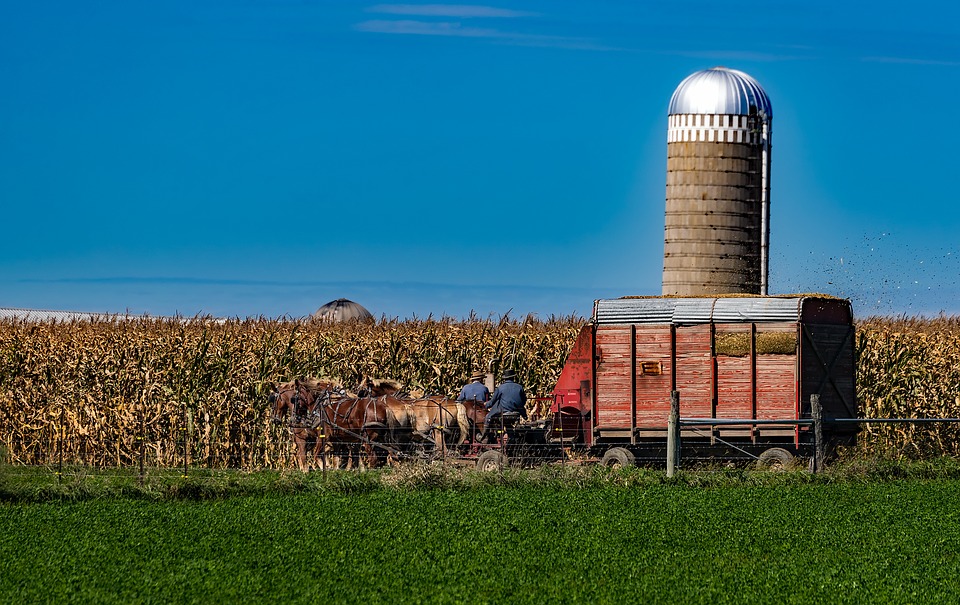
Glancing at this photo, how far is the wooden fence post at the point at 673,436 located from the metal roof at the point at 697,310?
5.56 feet

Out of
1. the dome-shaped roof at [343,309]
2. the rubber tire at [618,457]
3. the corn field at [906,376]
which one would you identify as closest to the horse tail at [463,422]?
the rubber tire at [618,457]

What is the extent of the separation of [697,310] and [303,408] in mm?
8002

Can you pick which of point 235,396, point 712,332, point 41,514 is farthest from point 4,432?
point 712,332

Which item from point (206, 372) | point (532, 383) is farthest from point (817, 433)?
point (206, 372)

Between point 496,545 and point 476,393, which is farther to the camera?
point 476,393

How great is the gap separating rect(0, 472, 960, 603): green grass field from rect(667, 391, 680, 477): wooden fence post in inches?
34.8

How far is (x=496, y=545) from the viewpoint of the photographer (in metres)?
14.5

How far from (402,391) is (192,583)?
1384cm

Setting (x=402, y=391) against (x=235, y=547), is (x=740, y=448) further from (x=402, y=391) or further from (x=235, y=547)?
(x=235, y=547)

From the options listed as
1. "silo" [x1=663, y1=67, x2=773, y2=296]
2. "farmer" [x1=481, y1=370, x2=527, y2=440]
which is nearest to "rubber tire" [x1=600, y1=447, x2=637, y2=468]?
"farmer" [x1=481, y1=370, x2=527, y2=440]

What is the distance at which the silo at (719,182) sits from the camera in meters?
32.2

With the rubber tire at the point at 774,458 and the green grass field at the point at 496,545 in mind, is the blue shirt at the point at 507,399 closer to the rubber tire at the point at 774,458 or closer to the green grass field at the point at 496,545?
the green grass field at the point at 496,545

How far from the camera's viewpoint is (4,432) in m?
30.3

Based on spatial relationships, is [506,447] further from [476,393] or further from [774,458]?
[774,458]
